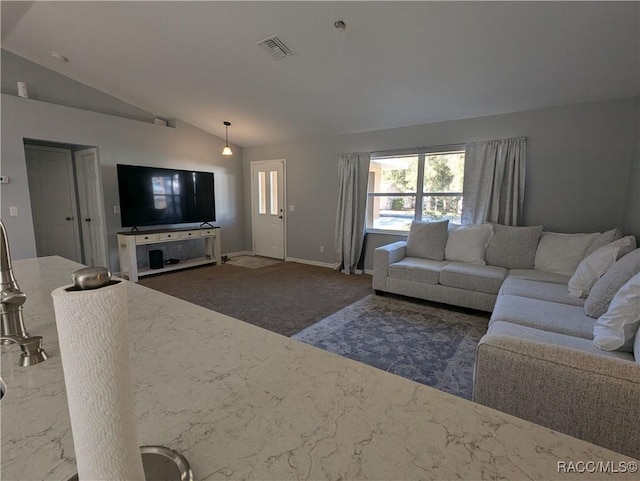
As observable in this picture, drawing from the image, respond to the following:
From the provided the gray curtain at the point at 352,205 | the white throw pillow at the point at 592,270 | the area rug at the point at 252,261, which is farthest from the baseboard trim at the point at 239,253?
the white throw pillow at the point at 592,270

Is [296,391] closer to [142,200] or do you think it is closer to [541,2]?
[541,2]

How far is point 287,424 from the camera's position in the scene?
0.54 m

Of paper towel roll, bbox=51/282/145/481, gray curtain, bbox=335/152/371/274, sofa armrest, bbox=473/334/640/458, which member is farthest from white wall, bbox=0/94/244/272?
sofa armrest, bbox=473/334/640/458

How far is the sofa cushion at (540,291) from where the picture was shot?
7.30 ft

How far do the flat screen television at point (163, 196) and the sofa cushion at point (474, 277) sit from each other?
13.8ft

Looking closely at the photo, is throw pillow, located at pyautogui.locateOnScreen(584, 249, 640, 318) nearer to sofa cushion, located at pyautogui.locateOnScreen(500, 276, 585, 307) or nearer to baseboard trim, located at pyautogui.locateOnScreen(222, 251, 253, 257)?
sofa cushion, located at pyautogui.locateOnScreen(500, 276, 585, 307)

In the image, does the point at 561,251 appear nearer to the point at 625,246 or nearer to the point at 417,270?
the point at 625,246

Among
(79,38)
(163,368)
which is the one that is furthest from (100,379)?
(79,38)

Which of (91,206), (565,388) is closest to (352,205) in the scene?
(565,388)

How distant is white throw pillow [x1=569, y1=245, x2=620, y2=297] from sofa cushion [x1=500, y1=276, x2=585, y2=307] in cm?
6

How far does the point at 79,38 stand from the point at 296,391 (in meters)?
4.53

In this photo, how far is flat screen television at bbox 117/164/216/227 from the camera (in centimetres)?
438

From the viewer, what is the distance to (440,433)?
20.5 inches

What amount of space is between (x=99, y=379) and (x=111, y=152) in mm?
5205
